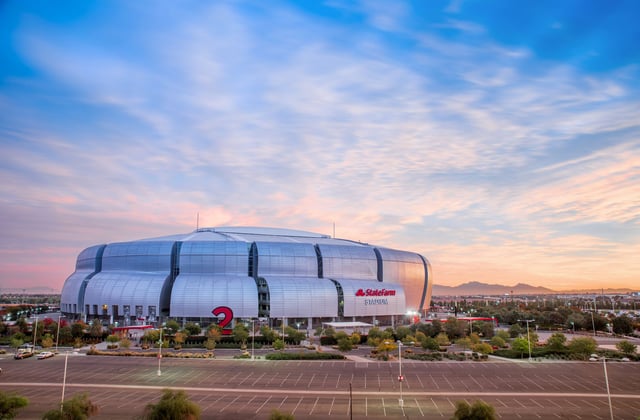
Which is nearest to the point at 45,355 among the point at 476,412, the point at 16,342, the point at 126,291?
the point at 16,342

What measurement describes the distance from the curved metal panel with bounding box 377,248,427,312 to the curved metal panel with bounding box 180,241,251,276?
41.3 meters

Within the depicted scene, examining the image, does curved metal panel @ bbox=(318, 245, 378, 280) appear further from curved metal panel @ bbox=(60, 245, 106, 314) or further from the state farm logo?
curved metal panel @ bbox=(60, 245, 106, 314)

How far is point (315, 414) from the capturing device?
35.7m

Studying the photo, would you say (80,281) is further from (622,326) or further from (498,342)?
(622,326)

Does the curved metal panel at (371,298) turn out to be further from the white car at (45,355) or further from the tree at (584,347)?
the white car at (45,355)

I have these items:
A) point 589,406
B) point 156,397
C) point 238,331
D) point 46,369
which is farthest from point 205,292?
point 589,406

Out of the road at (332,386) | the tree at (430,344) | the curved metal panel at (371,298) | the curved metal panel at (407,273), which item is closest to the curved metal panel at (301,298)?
the curved metal panel at (371,298)

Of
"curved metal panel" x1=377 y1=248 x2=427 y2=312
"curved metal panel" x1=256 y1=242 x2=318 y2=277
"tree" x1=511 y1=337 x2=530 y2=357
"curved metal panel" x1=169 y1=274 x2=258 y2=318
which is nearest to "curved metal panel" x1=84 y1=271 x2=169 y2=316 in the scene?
"curved metal panel" x1=169 y1=274 x2=258 y2=318

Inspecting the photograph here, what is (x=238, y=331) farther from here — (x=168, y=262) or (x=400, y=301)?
(x=400, y=301)

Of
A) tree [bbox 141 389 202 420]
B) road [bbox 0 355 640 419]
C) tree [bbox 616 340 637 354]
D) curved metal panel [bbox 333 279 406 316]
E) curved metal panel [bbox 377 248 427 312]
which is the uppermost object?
curved metal panel [bbox 377 248 427 312]

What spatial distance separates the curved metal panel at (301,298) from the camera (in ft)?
344

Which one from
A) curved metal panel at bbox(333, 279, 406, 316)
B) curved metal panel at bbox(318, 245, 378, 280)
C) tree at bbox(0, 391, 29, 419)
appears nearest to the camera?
tree at bbox(0, 391, 29, 419)

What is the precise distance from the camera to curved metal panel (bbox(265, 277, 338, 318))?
4129 inches

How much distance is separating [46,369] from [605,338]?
100 metres
